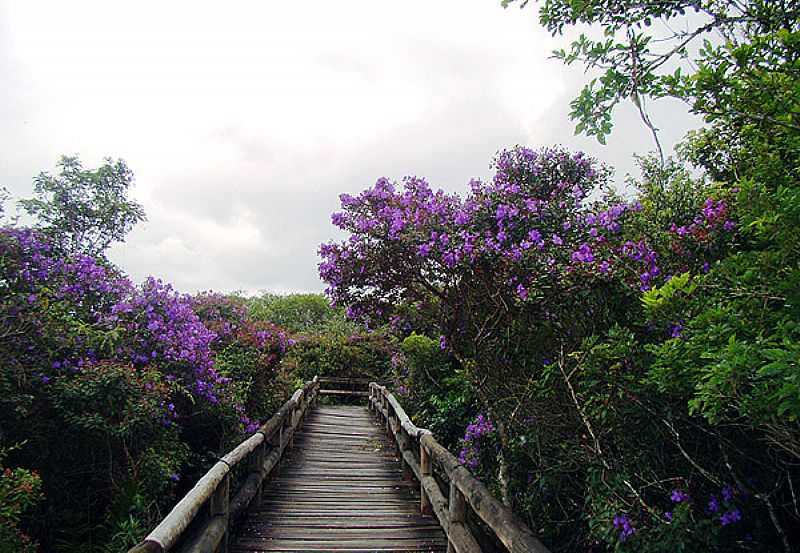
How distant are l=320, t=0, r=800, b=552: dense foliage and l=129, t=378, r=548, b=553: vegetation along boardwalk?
1.59 ft

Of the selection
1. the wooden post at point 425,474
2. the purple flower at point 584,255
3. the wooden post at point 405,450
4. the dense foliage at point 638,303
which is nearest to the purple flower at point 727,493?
the dense foliage at point 638,303

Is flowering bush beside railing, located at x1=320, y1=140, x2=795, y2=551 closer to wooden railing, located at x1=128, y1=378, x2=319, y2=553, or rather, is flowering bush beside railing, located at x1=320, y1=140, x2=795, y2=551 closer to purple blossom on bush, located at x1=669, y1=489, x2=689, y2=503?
purple blossom on bush, located at x1=669, y1=489, x2=689, y2=503

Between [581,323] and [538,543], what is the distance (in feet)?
4.46

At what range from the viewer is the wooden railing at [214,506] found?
2353 mm

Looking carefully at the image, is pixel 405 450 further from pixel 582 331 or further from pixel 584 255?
pixel 584 255

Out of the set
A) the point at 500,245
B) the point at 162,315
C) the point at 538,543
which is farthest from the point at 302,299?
the point at 538,543

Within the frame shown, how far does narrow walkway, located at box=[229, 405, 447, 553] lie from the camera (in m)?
4.14

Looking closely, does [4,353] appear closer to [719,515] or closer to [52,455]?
[52,455]

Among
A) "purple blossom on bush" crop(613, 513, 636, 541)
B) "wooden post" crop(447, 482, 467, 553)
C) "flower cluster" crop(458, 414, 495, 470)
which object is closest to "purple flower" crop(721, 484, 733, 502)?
"purple blossom on bush" crop(613, 513, 636, 541)

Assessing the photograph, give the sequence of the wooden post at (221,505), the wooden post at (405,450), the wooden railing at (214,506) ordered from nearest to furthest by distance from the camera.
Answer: the wooden railing at (214,506)
the wooden post at (221,505)
the wooden post at (405,450)

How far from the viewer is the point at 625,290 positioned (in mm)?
2926

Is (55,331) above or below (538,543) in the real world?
above

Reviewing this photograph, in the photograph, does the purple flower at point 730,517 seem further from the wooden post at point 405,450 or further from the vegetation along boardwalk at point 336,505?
the wooden post at point 405,450

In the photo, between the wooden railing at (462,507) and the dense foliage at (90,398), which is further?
the dense foliage at (90,398)
